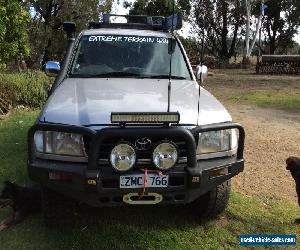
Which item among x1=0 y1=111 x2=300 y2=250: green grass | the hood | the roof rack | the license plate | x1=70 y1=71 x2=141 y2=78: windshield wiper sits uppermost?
the roof rack

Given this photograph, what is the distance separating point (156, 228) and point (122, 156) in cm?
117

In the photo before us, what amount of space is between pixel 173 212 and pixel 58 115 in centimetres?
168

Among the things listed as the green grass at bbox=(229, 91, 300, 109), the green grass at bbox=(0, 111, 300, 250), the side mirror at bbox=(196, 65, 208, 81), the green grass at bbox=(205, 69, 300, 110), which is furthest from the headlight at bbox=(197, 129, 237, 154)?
the green grass at bbox=(229, 91, 300, 109)

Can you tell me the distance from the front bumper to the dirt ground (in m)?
1.82

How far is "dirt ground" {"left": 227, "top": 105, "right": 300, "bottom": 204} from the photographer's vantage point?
217 inches

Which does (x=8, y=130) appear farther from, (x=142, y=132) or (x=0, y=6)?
(x=142, y=132)

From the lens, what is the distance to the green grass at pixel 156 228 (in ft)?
13.4

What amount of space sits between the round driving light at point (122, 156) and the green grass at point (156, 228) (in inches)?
36.0

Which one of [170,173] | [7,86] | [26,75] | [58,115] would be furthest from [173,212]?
[26,75]

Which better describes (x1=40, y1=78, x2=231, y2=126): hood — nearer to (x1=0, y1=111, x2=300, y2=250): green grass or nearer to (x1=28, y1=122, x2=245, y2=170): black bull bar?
(x1=28, y1=122, x2=245, y2=170): black bull bar

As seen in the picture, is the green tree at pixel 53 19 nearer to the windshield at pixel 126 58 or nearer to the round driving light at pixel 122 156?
the windshield at pixel 126 58

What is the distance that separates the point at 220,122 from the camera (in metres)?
3.82

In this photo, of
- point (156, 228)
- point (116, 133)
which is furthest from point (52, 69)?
point (116, 133)

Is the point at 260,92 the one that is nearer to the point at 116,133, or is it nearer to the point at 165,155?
the point at 165,155
